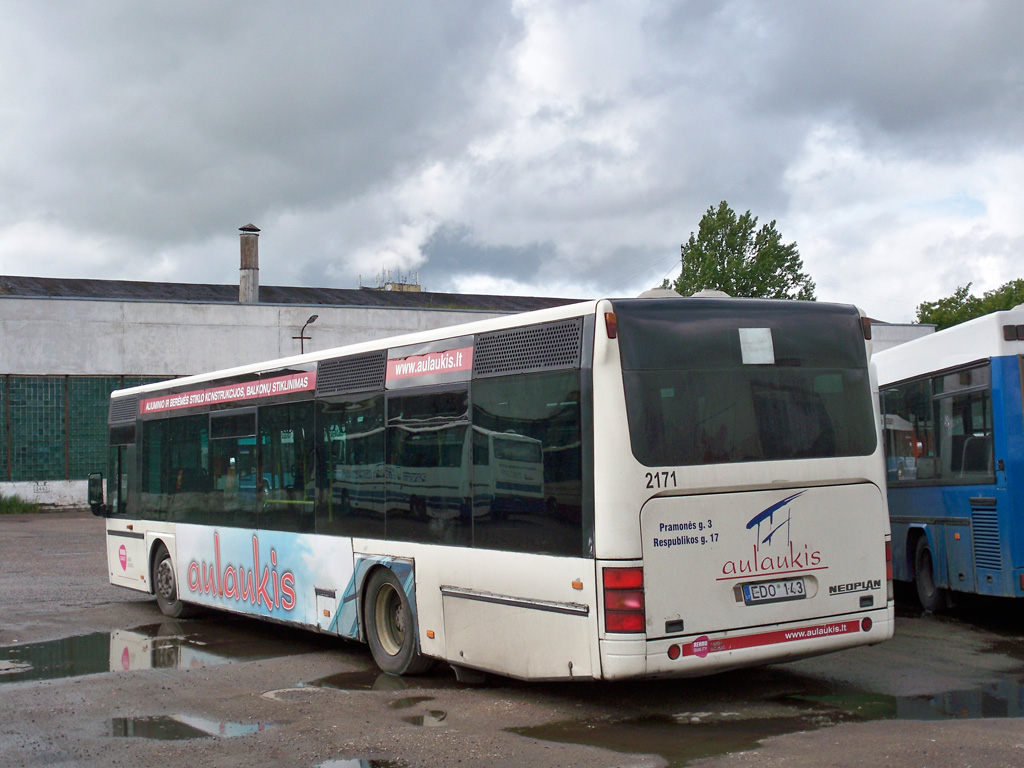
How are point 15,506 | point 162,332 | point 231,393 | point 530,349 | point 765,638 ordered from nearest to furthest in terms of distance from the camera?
1. point 765,638
2. point 530,349
3. point 231,393
4. point 15,506
5. point 162,332

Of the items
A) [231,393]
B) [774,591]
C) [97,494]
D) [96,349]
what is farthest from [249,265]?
[774,591]

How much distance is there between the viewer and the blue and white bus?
10359 mm

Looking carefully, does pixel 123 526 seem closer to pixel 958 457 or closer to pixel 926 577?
pixel 926 577

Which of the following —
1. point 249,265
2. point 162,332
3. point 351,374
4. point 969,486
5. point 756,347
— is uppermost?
point 249,265

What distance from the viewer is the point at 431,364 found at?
8.88 metres

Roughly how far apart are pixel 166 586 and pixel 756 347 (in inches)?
348

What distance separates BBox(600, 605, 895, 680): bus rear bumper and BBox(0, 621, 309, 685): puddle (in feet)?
15.9

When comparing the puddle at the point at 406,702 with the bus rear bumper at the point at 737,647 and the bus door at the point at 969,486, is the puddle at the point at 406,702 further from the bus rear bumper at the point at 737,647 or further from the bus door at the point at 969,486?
the bus door at the point at 969,486

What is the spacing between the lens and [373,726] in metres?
7.38

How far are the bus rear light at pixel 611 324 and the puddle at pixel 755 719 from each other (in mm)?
2519

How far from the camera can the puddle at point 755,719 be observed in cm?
660

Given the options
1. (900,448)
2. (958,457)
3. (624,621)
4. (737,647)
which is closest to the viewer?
(624,621)

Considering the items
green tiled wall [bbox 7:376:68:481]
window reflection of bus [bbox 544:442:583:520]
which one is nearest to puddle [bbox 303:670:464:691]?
window reflection of bus [bbox 544:442:583:520]

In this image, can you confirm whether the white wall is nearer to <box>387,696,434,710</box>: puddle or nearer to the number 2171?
<box>387,696,434,710</box>: puddle
